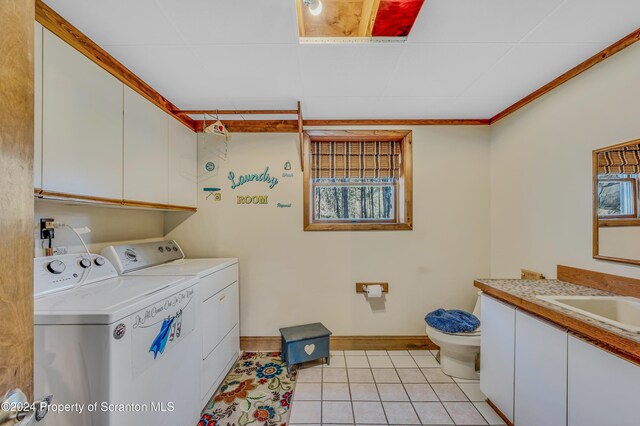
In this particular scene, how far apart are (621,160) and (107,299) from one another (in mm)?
2765

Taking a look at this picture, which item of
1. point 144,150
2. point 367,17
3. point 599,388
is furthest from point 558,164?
point 144,150

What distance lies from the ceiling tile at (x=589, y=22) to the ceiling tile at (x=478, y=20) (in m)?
0.08

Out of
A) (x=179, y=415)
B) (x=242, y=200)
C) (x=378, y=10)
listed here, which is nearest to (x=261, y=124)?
(x=242, y=200)

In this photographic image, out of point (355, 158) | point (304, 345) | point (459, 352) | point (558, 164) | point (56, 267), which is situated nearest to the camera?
point (56, 267)

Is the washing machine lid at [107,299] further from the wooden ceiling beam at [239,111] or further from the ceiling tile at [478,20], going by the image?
the ceiling tile at [478,20]

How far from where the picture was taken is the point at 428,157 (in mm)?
2604

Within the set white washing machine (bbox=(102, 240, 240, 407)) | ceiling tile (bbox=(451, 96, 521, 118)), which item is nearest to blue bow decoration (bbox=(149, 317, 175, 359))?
white washing machine (bbox=(102, 240, 240, 407))

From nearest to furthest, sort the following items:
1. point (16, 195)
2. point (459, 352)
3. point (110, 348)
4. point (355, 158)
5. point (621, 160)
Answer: point (16, 195)
point (110, 348)
point (621, 160)
point (459, 352)
point (355, 158)

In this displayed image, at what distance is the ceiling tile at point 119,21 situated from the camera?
3.99 feet

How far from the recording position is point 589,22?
52.4 inches

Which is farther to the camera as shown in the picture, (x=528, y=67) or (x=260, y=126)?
(x=260, y=126)

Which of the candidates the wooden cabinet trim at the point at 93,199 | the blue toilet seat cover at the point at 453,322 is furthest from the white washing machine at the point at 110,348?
the blue toilet seat cover at the point at 453,322

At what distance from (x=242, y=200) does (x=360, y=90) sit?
1.47 m

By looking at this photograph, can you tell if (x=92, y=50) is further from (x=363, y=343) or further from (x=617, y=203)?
(x=617, y=203)
